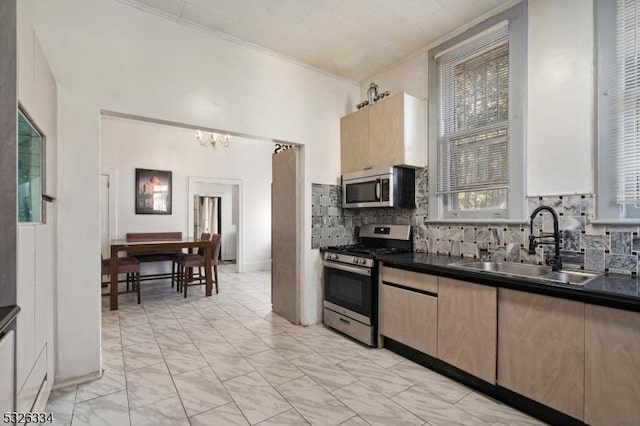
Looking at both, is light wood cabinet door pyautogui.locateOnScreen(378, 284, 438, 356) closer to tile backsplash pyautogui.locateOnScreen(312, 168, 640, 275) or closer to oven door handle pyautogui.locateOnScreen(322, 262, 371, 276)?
oven door handle pyautogui.locateOnScreen(322, 262, 371, 276)

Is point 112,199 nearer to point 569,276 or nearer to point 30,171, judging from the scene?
point 30,171

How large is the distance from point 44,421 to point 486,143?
353 centimetres

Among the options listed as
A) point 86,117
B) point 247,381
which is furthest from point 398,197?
point 86,117

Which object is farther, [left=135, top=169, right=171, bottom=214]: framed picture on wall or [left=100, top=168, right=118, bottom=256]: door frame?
[left=135, top=169, right=171, bottom=214]: framed picture on wall

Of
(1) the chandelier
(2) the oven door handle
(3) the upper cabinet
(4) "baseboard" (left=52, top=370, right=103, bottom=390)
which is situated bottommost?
(4) "baseboard" (left=52, top=370, right=103, bottom=390)

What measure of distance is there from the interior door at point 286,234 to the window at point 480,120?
1431 millimetres

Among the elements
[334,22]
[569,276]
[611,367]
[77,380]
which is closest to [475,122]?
[569,276]

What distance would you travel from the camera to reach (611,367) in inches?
58.4

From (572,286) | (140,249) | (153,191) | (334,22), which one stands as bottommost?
(140,249)

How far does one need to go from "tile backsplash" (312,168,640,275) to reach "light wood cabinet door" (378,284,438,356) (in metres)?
0.65

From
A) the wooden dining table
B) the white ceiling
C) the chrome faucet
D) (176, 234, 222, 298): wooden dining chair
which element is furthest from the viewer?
(176, 234, 222, 298): wooden dining chair

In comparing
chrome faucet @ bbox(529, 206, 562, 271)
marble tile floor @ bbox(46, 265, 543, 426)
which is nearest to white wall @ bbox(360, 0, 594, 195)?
chrome faucet @ bbox(529, 206, 562, 271)

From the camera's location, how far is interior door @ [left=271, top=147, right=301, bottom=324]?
3.37m

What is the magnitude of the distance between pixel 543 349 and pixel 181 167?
232 inches
